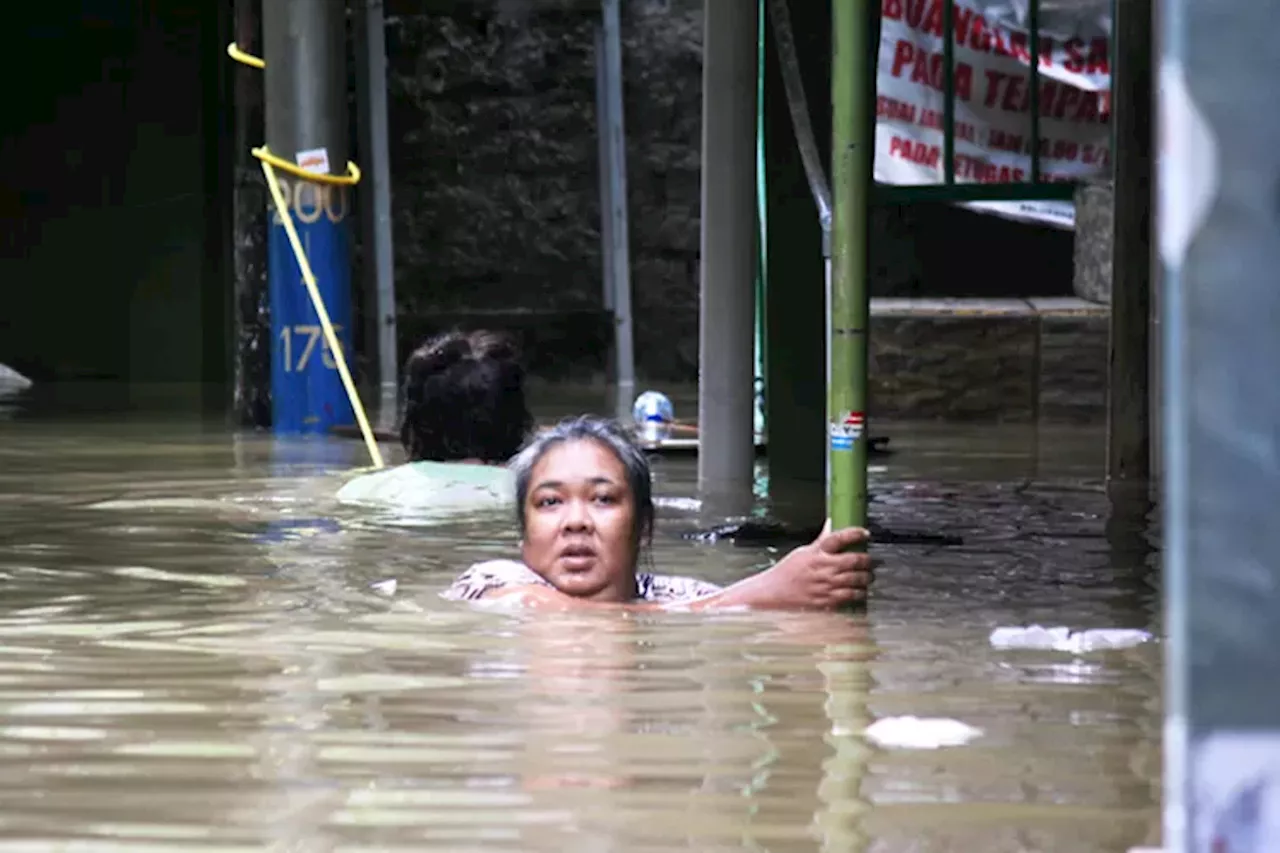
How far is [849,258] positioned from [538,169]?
39.6 feet

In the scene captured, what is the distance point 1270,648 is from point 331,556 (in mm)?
5098

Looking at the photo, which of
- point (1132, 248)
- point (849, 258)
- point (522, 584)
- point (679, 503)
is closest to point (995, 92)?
point (1132, 248)

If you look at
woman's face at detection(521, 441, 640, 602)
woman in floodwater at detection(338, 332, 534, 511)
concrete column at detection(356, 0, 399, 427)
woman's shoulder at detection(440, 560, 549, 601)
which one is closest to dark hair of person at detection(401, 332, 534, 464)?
woman in floodwater at detection(338, 332, 534, 511)

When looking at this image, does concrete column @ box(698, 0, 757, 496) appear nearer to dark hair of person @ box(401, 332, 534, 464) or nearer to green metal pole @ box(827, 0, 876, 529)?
dark hair of person @ box(401, 332, 534, 464)

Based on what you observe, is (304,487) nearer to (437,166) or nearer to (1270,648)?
(1270,648)

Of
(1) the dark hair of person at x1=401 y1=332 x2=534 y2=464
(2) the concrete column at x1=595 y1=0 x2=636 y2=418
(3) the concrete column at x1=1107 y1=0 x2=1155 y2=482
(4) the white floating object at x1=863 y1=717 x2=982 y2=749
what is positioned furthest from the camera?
(2) the concrete column at x1=595 y1=0 x2=636 y2=418

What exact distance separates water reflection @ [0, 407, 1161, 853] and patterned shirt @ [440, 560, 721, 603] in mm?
95

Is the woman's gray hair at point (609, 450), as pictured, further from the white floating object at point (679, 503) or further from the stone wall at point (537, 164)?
the stone wall at point (537, 164)

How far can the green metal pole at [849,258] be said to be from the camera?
4.61 metres

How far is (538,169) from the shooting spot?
16.6m

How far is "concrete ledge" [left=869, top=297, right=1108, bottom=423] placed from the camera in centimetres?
1215

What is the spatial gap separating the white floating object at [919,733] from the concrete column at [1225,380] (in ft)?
6.89

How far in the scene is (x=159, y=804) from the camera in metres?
3.12

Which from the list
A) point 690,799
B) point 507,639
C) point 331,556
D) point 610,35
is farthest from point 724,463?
point 610,35
